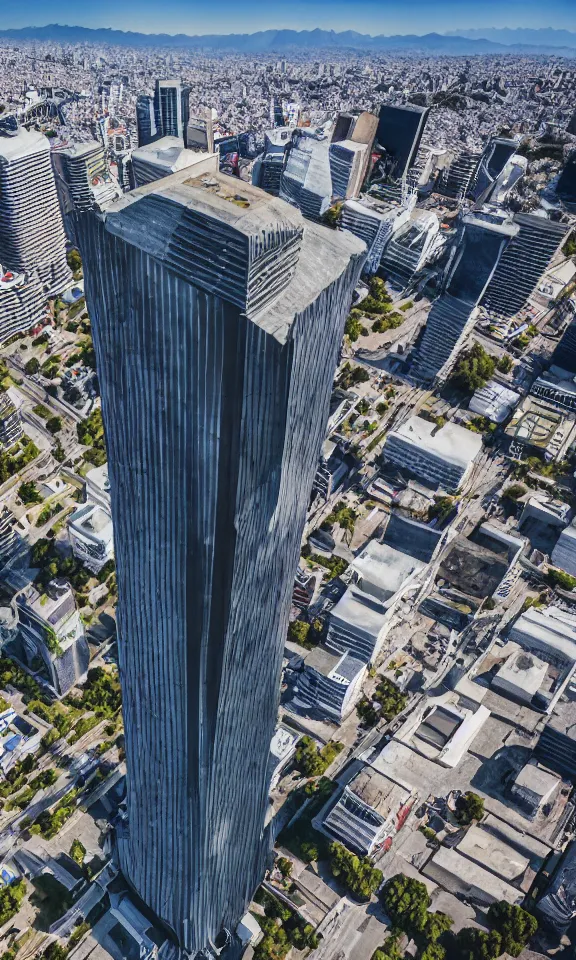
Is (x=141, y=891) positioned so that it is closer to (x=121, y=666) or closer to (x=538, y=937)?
(x=121, y=666)

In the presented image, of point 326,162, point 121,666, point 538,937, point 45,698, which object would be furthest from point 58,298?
point 538,937

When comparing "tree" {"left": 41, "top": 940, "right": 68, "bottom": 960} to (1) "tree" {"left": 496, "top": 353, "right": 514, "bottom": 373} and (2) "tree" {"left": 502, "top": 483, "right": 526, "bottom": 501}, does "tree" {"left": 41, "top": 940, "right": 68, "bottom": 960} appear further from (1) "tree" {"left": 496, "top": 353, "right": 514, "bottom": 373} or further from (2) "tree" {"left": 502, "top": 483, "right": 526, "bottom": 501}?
(1) "tree" {"left": 496, "top": 353, "right": 514, "bottom": 373}

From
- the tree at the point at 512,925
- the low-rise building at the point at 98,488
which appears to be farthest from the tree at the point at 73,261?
the tree at the point at 512,925

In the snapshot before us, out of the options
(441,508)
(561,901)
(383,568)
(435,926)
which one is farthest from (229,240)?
(441,508)

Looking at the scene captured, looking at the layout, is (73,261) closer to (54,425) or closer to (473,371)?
(54,425)

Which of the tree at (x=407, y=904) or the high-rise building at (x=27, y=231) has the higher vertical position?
the high-rise building at (x=27, y=231)

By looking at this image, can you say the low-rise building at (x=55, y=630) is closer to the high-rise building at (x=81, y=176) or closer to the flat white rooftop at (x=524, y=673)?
the flat white rooftop at (x=524, y=673)
